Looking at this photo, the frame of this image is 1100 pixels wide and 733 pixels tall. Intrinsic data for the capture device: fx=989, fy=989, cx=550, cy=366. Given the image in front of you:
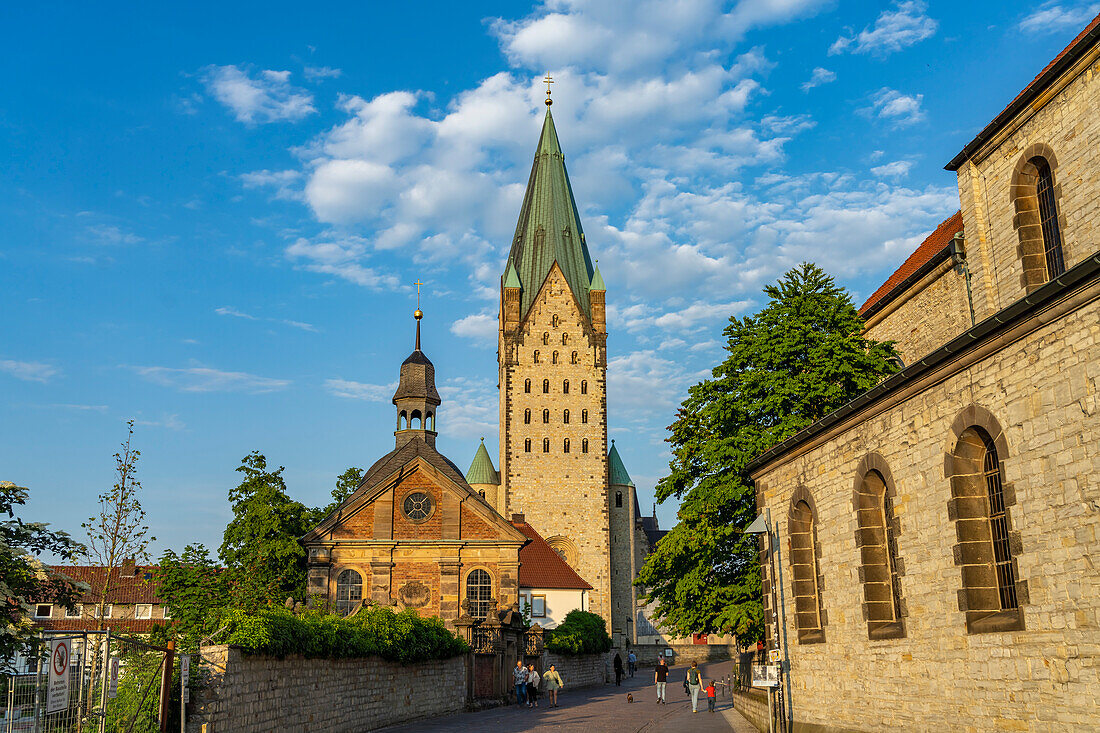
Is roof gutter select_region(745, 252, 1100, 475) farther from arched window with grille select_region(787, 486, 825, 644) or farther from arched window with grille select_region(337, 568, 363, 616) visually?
arched window with grille select_region(337, 568, 363, 616)

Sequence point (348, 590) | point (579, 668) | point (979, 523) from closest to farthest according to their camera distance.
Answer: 1. point (979, 523)
2. point (348, 590)
3. point (579, 668)

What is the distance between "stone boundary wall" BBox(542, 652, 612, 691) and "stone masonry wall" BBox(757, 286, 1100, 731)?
28.9 meters

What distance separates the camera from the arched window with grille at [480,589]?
40.2m

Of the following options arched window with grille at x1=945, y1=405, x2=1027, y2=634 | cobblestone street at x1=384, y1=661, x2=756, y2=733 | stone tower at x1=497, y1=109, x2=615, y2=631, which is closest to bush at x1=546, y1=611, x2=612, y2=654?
cobblestone street at x1=384, y1=661, x2=756, y2=733

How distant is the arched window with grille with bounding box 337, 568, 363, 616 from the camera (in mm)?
39938

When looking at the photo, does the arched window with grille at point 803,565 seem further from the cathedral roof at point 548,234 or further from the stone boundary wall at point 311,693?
the cathedral roof at point 548,234

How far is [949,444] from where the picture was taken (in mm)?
13453

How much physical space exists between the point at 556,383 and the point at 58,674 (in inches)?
2671

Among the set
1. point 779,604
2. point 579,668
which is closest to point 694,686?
point 779,604

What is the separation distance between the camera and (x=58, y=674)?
439 inches

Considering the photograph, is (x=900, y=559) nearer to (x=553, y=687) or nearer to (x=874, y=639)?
(x=874, y=639)

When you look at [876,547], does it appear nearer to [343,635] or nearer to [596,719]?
[343,635]

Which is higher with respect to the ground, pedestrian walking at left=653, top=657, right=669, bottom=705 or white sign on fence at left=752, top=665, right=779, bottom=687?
white sign on fence at left=752, top=665, right=779, bottom=687

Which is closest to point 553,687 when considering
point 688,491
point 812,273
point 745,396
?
point 688,491
